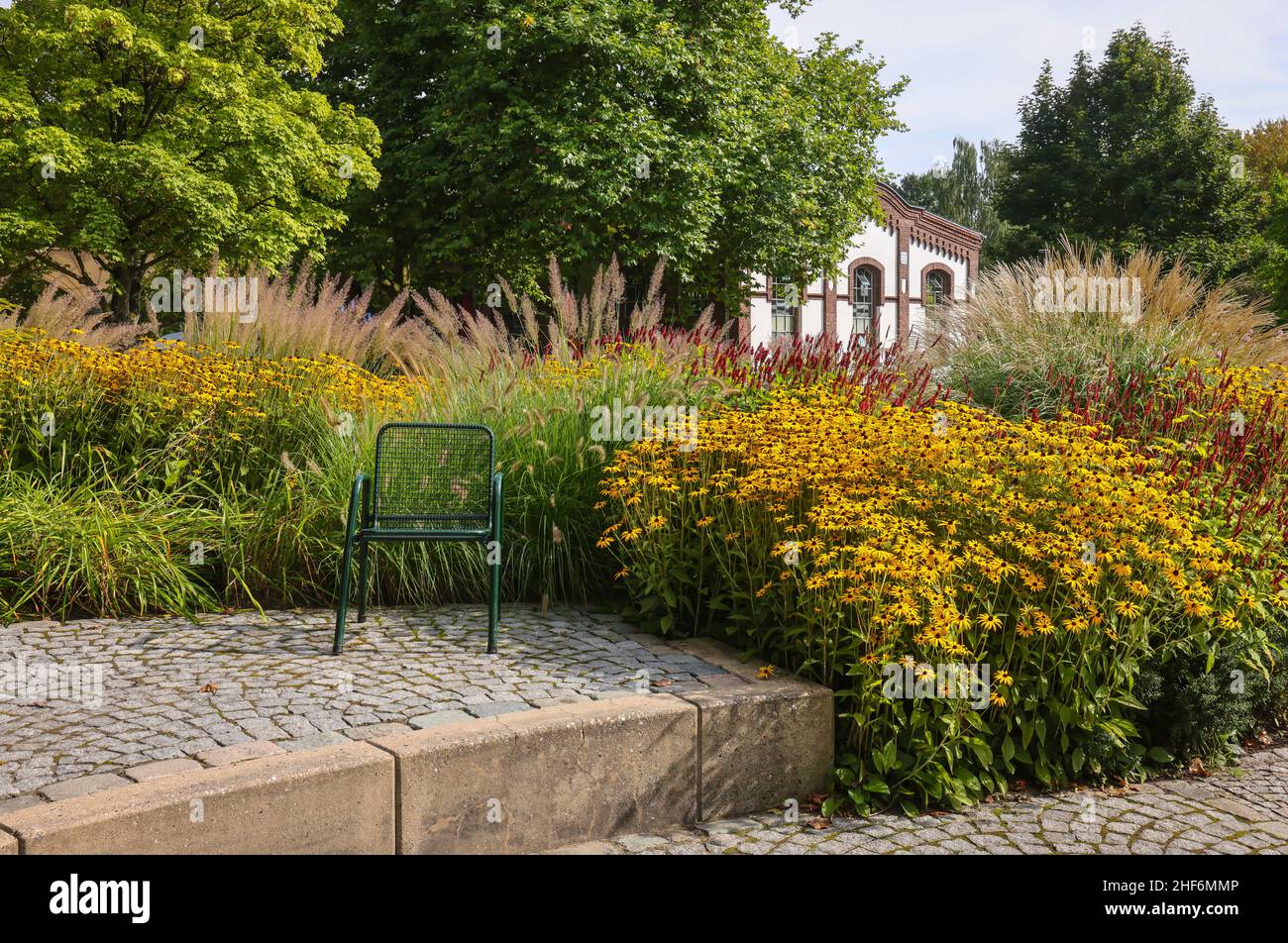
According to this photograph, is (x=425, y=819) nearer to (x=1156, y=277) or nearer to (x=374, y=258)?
(x=1156, y=277)

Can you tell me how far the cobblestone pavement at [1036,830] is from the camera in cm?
366

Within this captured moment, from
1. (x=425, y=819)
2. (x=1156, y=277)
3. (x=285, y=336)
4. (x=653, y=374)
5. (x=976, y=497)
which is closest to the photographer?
(x=425, y=819)

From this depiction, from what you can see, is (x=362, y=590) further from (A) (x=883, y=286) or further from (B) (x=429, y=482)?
(A) (x=883, y=286)

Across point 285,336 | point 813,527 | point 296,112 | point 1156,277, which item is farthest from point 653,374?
point 296,112

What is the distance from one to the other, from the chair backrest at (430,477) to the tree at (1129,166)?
2643 centimetres

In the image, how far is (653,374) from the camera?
6359 millimetres

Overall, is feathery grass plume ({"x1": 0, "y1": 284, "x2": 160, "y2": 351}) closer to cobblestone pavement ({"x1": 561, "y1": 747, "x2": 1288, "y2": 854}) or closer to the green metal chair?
the green metal chair

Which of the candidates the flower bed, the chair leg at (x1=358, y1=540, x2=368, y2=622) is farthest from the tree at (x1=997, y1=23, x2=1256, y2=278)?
the chair leg at (x1=358, y1=540, x2=368, y2=622)

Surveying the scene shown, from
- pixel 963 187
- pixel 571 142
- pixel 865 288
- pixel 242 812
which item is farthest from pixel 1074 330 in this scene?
pixel 963 187

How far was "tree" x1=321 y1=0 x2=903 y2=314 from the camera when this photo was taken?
54.7 feet

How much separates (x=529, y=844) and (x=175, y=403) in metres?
4.08

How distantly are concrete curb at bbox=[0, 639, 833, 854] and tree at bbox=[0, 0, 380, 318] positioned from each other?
11.8 meters

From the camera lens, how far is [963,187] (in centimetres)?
7038

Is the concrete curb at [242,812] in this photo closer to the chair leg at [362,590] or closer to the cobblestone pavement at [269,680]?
the cobblestone pavement at [269,680]
